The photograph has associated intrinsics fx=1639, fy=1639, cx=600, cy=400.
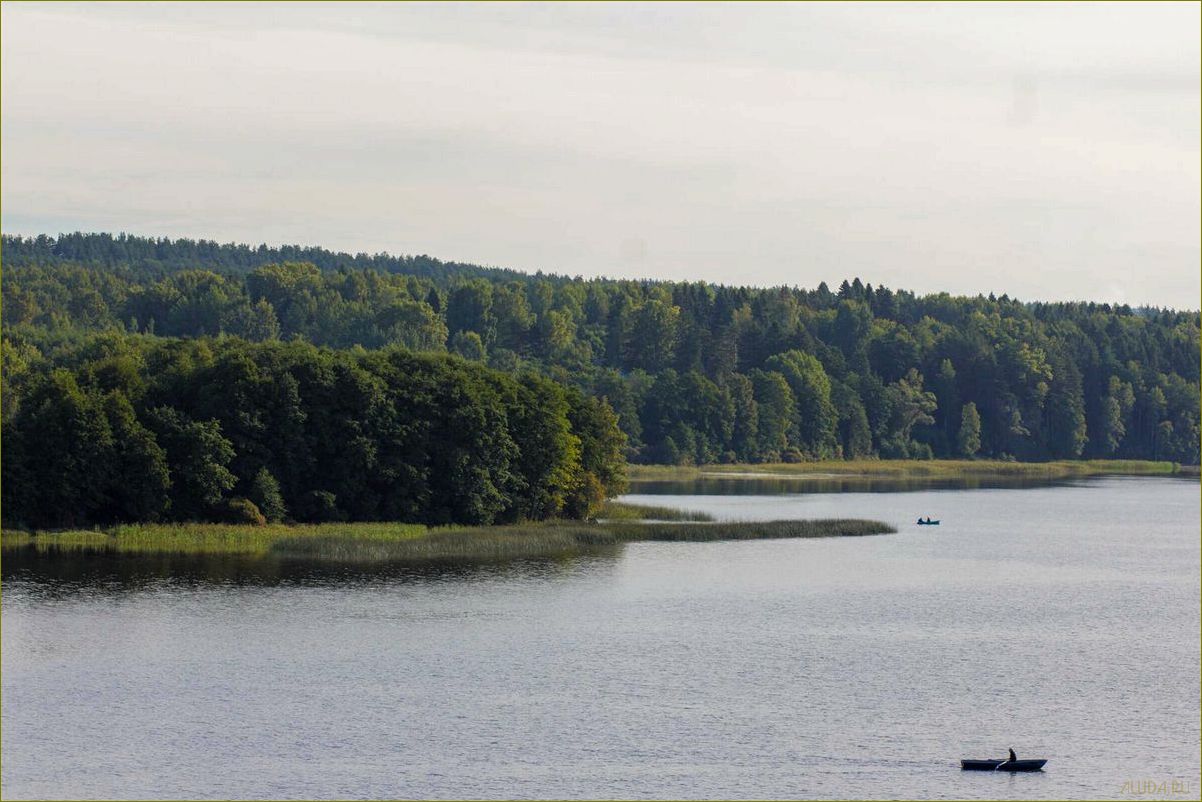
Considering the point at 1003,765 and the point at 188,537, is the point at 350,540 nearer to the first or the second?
the point at 188,537

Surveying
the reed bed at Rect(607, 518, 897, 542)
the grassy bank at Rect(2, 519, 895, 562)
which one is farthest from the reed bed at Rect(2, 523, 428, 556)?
the reed bed at Rect(607, 518, 897, 542)

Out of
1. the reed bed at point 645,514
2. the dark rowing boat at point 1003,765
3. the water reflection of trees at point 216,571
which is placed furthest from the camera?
the reed bed at point 645,514

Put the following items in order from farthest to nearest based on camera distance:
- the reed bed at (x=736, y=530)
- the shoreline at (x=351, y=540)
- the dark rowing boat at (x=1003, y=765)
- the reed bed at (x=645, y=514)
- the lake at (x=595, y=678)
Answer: the reed bed at (x=645, y=514), the reed bed at (x=736, y=530), the shoreline at (x=351, y=540), the dark rowing boat at (x=1003, y=765), the lake at (x=595, y=678)

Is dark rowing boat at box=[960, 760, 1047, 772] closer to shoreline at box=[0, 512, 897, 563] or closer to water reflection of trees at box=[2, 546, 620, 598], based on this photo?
water reflection of trees at box=[2, 546, 620, 598]

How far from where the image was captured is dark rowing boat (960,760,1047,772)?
2047 inches

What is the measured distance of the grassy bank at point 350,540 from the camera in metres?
99.8

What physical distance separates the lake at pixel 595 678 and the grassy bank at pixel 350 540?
4947 millimetres

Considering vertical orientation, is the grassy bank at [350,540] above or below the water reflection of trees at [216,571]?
above

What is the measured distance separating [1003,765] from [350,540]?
58.2m

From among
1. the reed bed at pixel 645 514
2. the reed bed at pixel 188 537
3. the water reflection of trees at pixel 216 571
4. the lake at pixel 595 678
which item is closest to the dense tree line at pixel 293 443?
the reed bed at pixel 188 537

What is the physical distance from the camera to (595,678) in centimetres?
6531

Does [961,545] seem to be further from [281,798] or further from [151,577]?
[281,798]

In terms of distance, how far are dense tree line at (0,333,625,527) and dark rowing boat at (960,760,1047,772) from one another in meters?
63.9

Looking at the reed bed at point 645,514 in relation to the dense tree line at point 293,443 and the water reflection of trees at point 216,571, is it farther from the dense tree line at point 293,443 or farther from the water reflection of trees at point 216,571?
the water reflection of trees at point 216,571
